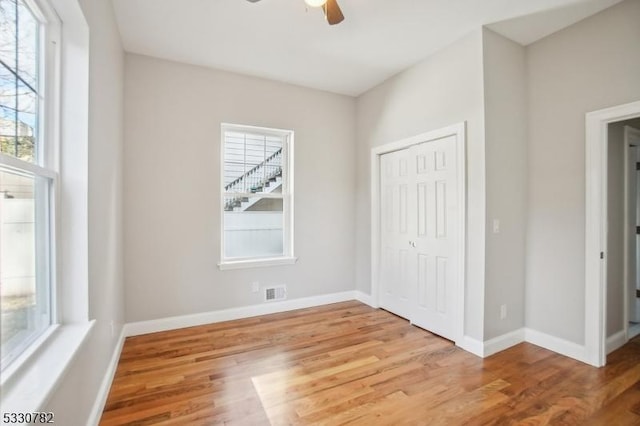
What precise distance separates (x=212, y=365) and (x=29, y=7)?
2.51m

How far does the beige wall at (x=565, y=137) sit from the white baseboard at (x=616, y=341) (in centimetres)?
35

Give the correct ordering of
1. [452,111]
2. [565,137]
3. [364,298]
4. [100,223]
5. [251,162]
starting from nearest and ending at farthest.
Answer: [100,223] < [565,137] < [452,111] < [251,162] < [364,298]

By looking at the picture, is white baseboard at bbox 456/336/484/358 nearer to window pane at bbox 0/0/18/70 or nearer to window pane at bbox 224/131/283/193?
window pane at bbox 224/131/283/193

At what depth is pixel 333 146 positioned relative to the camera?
420cm

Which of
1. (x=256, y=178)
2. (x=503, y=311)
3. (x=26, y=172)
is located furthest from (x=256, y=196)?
(x=503, y=311)

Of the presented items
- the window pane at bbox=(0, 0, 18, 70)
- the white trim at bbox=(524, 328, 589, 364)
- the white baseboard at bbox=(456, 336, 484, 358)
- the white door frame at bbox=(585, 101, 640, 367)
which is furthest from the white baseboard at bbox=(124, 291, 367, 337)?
the window pane at bbox=(0, 0, 18, 70)

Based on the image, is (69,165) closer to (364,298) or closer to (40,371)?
(40,371)

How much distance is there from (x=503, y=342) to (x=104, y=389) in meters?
3.21

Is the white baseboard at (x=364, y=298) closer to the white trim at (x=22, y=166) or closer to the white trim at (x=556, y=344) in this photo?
the white trim at (x=556, y=344)

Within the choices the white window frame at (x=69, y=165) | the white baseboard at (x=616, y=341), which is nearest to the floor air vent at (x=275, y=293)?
the white window frame at (x=69, y=165)

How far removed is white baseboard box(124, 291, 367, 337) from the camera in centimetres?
313

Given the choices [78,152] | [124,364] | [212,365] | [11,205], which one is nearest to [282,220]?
[212,365]

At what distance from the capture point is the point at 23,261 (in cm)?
131

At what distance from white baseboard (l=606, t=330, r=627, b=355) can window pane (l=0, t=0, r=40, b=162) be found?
4.29 m
